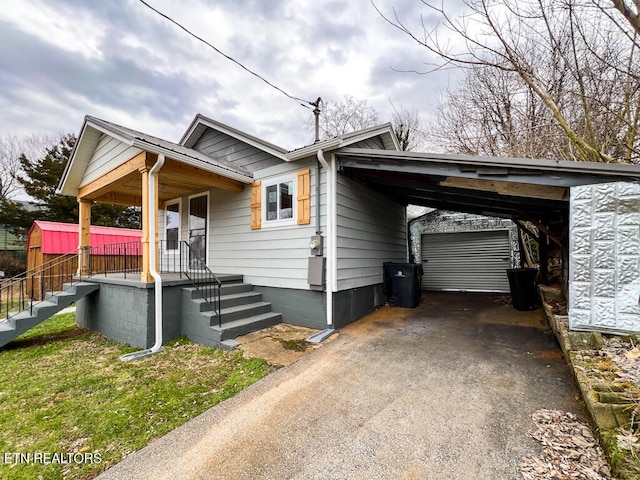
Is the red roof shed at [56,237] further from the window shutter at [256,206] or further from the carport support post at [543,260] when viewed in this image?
the carport support post at [543,260]

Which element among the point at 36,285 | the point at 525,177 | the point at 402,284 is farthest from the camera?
the point at 36,285

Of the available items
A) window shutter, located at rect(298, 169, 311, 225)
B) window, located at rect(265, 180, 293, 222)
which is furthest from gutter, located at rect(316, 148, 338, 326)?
window, located at rect(265, 180, 293, 222)

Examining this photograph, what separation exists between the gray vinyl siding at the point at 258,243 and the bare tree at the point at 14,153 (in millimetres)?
20276

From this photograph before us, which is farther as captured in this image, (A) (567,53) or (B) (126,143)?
(A) (567,53)

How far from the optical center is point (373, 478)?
187 centimetres

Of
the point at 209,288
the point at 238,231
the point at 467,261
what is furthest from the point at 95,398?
the point at 467,261

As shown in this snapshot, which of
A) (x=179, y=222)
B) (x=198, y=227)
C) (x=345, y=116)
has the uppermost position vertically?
(x=345, y=116)

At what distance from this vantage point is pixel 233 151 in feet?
22.5

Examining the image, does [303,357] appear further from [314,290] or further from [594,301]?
[594,301]

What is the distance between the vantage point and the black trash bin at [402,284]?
672 cm

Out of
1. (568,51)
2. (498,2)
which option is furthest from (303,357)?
(568,51)

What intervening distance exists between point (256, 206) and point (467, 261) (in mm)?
6893

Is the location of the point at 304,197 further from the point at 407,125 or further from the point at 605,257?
the point at 407,125

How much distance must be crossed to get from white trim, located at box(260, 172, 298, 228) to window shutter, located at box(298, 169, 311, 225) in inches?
5.3
